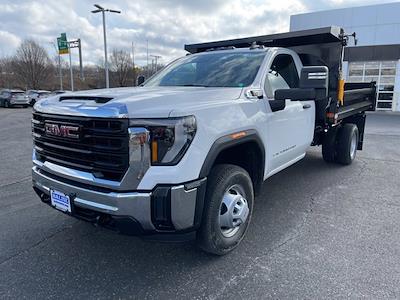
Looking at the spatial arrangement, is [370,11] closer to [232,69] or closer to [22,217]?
[232,69]

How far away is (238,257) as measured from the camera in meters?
3.11

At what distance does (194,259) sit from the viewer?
121 inches

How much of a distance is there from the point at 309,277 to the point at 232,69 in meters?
2.36

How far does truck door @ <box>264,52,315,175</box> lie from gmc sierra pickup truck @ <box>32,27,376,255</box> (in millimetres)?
24

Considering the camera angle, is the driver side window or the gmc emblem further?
the driver side window

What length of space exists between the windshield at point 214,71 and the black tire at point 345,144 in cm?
323

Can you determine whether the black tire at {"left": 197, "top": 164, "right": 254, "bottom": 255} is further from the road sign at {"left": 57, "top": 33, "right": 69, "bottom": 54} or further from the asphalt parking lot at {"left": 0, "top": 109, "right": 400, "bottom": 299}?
the road sign at {"left": 57, "top": 33, "right": 69, "bottom": 54}

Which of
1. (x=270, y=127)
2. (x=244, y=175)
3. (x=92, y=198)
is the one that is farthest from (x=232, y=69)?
(x=92, y=198)

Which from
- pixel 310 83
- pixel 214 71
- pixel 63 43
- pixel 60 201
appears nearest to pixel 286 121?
pixel 310 83

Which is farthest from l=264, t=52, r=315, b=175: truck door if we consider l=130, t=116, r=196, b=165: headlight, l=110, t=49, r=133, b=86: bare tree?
l=110, t=49, r=133, b=86: bare tree

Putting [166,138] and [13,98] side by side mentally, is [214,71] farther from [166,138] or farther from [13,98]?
[13,98]

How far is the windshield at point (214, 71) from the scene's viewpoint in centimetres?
369

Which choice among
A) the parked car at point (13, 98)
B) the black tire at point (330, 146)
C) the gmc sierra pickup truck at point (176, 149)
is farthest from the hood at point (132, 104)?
the parked car at point (13, 98)

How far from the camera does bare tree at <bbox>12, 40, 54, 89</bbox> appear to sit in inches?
2025
